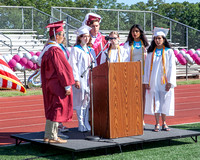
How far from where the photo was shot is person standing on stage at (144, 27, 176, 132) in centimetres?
862

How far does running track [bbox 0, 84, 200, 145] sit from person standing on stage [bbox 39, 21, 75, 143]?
5.14 feet

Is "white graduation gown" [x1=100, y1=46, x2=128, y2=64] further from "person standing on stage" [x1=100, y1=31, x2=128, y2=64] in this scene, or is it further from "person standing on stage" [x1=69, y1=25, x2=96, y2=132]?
"person standing on stage" [x1=69, y1=25, x2=96, y2=132]

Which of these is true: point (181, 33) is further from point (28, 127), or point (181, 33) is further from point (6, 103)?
point (28, 127)

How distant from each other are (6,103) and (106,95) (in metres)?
8.48

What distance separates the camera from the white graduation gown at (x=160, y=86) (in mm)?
8617

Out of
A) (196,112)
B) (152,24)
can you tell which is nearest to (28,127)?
(196,112)

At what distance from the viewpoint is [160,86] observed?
8.70 meters

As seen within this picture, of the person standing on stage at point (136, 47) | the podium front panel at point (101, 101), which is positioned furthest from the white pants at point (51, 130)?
the person standing on stage at point (136, 47)

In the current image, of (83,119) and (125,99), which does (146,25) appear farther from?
(125,99)

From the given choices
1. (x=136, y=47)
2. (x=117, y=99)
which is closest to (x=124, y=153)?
(x=117, y=99)

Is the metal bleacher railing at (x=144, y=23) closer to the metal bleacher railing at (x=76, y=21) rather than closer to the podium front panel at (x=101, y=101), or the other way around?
the metal bleacher railing at (x=76, y=21)

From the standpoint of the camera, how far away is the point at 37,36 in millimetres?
26062

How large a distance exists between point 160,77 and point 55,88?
2.26m

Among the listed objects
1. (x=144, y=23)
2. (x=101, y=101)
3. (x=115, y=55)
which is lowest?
(x=101, y=101)
